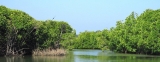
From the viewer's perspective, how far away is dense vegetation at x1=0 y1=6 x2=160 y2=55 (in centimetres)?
3600

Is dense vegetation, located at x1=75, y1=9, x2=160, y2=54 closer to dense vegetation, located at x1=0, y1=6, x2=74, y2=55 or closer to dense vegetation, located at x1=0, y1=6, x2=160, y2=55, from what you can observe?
dense vegetation, located at x1=0, y1=6, x2=160, y2=55

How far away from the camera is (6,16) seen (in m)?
36.4

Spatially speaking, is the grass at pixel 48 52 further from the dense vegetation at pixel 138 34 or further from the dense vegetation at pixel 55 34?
the dense vegetation at pixel 138 34

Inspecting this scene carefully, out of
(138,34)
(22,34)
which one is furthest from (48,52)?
(138,34)

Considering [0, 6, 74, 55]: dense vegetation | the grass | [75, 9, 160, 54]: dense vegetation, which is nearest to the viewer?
[0, 6, 74, 55]: dense vegetation

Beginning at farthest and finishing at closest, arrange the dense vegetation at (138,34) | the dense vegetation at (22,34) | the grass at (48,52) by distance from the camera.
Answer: the dense vegetation at (138,34), the grass at (48,52), the dense vegetation at (22,34)

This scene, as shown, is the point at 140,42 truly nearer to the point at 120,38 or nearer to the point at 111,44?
the point at 120,38

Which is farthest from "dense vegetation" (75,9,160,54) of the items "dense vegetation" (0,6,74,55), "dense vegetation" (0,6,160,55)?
"dense vegetation" (0,6,74,55)

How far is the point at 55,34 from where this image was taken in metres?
40.8

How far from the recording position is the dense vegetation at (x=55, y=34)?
36.0 m

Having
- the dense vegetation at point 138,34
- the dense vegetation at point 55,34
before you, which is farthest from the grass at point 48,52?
the dense vegetation at point 138,34

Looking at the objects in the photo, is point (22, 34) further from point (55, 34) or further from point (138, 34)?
point (138, 34)

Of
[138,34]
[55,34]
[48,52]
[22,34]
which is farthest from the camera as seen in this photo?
[138,34]

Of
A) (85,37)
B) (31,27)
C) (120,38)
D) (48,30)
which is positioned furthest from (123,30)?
(85,37)
